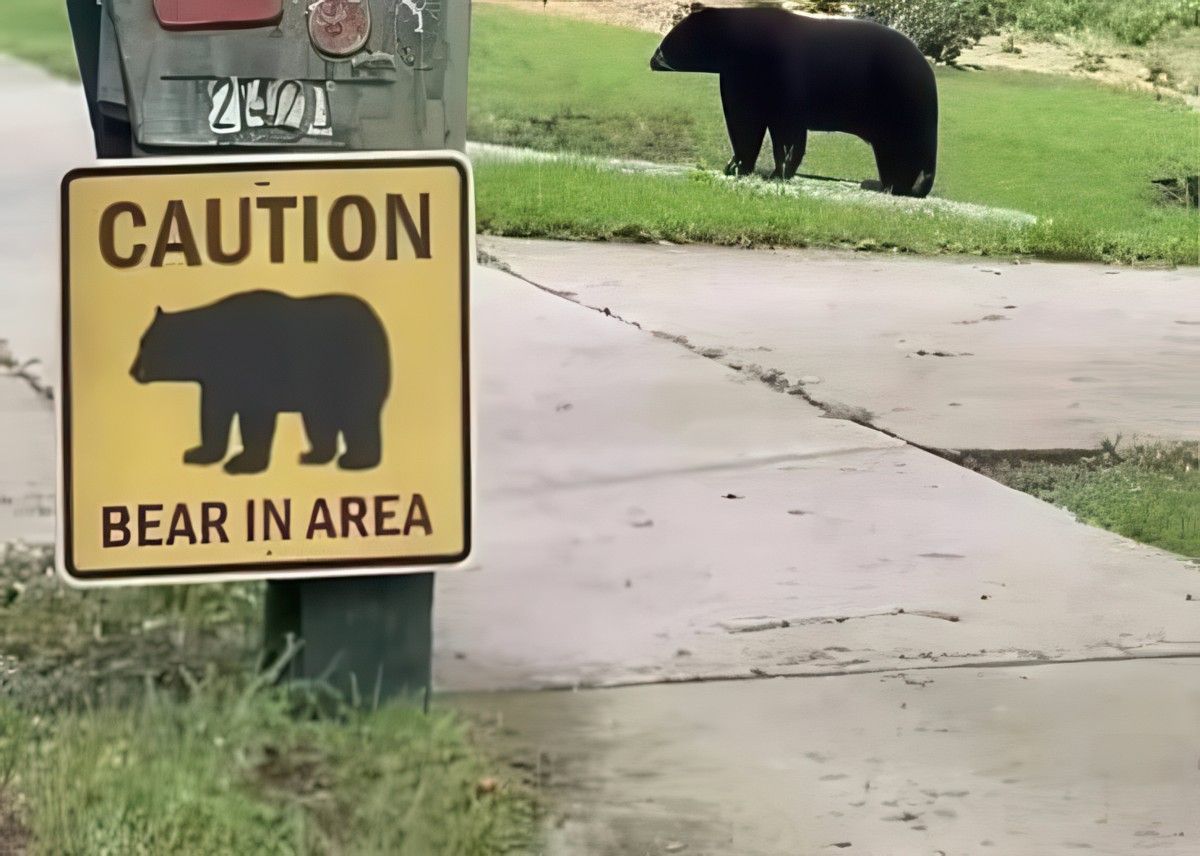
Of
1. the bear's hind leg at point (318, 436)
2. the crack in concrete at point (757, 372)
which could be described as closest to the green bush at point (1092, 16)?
the crack in concrete at point (757, 372)

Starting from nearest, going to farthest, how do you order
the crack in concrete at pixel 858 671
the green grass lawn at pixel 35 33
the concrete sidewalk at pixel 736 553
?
the crack in concrete at pixel 858 671 → the concrete sidewalk at pixel 736 553 → the green grass lawn at pixel 35 33

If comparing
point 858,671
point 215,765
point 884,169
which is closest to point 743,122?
point 884,169

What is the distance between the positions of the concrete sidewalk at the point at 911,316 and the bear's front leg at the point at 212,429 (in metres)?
2.86

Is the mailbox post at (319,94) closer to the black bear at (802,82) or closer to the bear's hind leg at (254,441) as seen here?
the bear's hind leg at (254,441)

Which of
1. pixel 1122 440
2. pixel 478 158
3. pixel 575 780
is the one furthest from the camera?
pixel 478 158

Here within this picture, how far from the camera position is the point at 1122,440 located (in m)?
5.32

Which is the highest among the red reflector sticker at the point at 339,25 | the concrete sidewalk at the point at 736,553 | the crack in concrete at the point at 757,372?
the red reflector sticker at the point at 339,25

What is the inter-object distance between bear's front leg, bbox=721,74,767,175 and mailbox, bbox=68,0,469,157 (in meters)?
2.49

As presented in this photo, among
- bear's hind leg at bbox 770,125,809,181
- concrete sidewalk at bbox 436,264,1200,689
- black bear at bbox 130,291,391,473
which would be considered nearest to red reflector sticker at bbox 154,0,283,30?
black bear at bbox 130,291,391,473

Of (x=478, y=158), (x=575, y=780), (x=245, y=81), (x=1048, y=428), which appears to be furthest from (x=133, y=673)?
(x=1048, y=428)

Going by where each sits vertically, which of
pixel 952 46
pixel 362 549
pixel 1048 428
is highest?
pixel 952 46

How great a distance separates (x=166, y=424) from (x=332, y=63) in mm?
649

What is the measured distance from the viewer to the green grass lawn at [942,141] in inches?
218

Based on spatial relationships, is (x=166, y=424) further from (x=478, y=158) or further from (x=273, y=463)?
(x=478, y=158)
